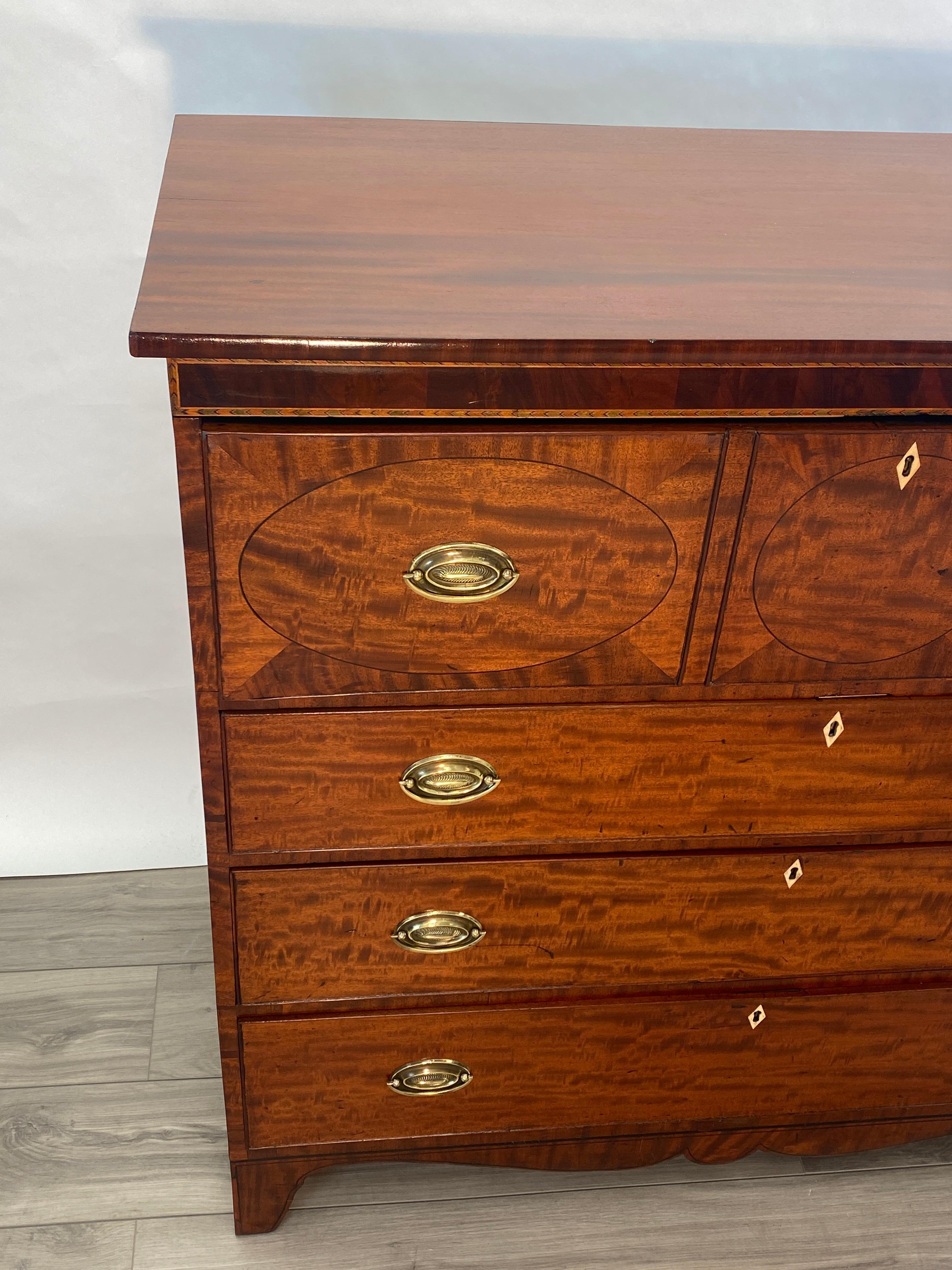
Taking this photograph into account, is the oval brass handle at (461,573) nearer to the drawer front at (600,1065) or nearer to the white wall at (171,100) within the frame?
the drawer front at (600,1065)

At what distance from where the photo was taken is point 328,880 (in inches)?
46.4

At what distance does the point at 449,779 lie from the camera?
3.75 feet

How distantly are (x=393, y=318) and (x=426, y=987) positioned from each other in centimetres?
69

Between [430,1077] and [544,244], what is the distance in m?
0.86

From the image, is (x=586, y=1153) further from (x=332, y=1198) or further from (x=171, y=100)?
(x=171, y=100)

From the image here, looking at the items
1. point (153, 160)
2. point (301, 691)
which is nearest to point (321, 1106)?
point (301, 691)

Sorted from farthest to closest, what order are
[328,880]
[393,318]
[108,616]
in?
[108,616] < [328,880] < [393,318]

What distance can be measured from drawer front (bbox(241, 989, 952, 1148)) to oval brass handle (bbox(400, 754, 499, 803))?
11.0 inches

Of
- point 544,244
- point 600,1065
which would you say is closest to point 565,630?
point 544,244

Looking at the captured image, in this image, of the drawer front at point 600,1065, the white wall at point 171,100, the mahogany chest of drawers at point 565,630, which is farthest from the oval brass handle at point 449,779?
the white wall at point 171,100

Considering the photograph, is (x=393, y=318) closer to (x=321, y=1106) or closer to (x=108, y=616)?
(x=321, y=1106)

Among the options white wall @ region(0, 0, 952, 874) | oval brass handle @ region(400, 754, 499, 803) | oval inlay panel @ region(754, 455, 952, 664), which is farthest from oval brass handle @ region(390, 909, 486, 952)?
white wall @ region(0, 0, 952, 874)

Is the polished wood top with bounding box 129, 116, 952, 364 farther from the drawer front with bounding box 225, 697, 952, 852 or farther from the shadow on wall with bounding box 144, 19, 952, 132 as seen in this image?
the drawer front with bounding box 225, 697, 952, 852

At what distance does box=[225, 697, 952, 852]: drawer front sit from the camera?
3.63 ft
